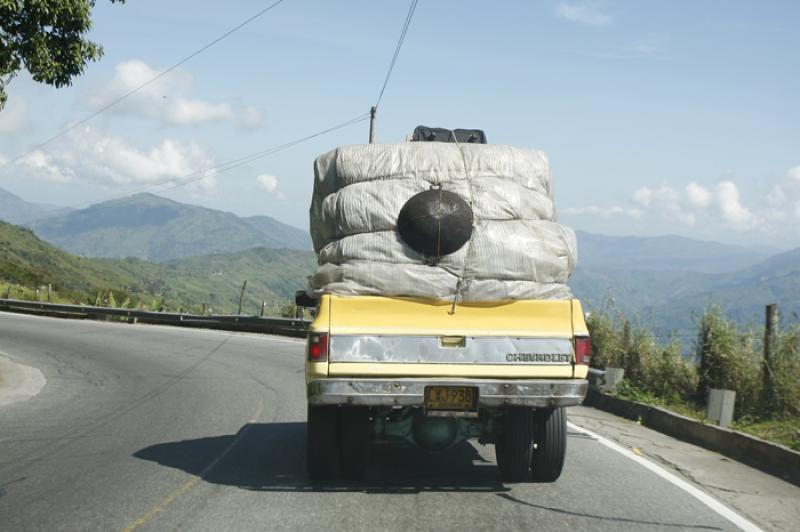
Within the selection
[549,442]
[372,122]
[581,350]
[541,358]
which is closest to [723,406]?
[549,442]

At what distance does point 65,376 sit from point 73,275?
170 m

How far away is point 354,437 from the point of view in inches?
263

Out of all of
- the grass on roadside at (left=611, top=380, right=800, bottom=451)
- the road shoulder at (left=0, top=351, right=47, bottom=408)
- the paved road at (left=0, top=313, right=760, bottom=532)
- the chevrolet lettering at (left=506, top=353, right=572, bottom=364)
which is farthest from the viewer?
the road shoulder at (left=0, top=351, right=47, bottom=408)

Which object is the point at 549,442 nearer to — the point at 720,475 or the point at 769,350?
the point at 720,475

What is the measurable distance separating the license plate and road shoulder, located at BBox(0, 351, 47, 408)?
833 centimetres

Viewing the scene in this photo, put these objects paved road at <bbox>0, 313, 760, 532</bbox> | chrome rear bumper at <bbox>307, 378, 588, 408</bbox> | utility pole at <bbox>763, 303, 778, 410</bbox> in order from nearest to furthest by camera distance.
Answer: paved road at <bbox>0, 313, 760, 532</bbox>
chrome rear bumper at <bbox>307, 378, 588, 408</bbox>
utility pole at <bbox>763, 303, 778, 410</bbox>

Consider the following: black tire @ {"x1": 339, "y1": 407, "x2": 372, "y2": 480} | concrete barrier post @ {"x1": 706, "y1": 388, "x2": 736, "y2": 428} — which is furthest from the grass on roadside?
black tire @ {"x1": 339, "y1": 407, "x2": 372, "y2": 480}

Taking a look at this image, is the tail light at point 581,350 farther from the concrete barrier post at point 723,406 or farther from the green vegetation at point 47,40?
the green vegetation at point 47,40

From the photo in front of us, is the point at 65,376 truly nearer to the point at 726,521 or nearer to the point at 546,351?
the point at 546,351

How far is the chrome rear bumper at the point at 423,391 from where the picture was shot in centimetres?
617

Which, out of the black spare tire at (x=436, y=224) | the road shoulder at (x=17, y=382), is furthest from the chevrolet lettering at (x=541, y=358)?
the road shoulder at (x=17, y=382)

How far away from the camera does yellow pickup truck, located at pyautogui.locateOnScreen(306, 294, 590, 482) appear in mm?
6234

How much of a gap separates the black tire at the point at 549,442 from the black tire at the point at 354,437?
1411mm

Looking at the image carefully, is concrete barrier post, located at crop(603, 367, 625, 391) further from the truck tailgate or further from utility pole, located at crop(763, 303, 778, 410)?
the truck tailgate
